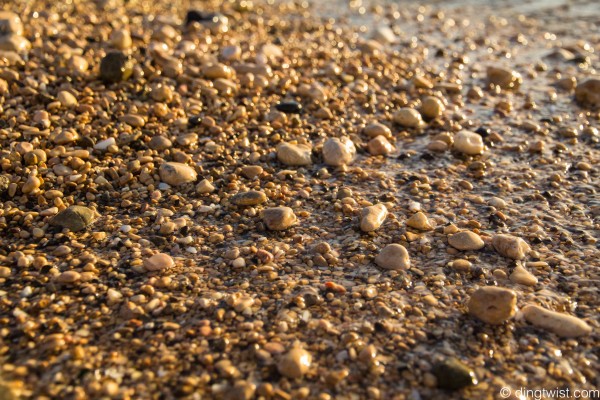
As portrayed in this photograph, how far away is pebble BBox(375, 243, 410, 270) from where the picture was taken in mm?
3141

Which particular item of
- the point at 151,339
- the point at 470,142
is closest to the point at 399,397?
the point at 151,339

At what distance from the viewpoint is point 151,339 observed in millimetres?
2562

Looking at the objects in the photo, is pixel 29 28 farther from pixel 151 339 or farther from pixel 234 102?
pixel 151 339

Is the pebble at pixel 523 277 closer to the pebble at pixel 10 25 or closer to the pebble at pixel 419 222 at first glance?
the pebble at pixel 419 222

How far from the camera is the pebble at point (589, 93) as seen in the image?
5398 millimetres

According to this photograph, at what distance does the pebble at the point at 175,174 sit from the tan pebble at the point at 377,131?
1504 millimetres

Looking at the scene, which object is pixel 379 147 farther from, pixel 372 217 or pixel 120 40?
pixel 120 40

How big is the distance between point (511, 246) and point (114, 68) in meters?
3.31

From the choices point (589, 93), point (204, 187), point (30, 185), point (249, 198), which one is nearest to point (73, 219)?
point (30, 185)

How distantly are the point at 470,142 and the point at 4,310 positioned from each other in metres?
3.38

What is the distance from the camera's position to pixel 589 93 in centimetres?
543

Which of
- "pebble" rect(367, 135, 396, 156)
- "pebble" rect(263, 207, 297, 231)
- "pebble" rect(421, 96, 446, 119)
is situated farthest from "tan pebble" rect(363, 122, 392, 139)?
"pebble" rect(263, 207, 297, 231)

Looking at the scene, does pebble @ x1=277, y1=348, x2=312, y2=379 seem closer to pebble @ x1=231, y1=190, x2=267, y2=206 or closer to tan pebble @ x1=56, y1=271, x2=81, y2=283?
tan pebble @ x1=56, y1=271, x2=81, y2=283

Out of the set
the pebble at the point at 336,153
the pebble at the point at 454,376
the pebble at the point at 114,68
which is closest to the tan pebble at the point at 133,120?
the pebble at the point at 114,68
